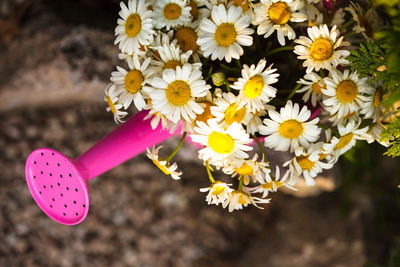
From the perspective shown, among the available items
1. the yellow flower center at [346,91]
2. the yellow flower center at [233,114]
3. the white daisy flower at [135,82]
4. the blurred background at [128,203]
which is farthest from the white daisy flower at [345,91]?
the blurred background at [128,203]

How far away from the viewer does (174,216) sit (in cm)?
121

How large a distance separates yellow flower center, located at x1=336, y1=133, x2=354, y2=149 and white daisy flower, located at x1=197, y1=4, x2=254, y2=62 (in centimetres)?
18

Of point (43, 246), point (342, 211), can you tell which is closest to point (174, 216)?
point (43, 246)

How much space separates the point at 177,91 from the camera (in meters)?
0.49

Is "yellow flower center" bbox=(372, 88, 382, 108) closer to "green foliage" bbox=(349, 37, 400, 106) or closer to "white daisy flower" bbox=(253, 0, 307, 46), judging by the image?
"green foliage" bbox=(349, 37, 400, 106)

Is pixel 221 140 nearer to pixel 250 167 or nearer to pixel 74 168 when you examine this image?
pixel 250 167

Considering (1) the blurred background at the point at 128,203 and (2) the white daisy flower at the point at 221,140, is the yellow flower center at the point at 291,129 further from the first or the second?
(1) the blurred background at the point at 128,203

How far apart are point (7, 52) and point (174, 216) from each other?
0.70 metres

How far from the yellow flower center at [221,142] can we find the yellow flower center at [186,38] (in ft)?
0.40

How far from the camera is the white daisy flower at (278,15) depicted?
495mm

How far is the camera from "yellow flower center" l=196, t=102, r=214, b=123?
1.76ft

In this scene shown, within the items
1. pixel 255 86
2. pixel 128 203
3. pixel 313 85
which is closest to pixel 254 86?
pixel 255 86

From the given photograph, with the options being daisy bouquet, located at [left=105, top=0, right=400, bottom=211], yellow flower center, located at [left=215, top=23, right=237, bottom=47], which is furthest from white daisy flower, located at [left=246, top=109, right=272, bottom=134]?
yellow flower center, located at [left=215, top=23, right=237, bottom=47]

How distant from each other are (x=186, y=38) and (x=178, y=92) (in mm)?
84
